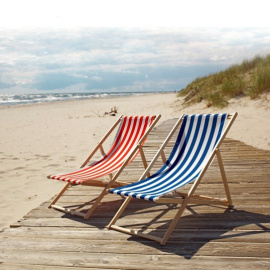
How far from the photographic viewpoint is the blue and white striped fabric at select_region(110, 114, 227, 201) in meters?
3.21

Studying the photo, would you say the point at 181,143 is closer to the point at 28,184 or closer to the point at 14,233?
the point at 14,233

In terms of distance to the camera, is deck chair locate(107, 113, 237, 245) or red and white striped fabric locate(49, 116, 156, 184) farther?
red and white striped fabric locate(49, 116, 156, 184)

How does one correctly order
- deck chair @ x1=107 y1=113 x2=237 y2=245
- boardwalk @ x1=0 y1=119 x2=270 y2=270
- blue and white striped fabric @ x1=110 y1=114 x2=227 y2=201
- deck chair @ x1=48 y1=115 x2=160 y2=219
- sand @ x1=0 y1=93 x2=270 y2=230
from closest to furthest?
boardwalk @ x1=0 y1=119 x2=270 y2=270, deck chair @ x1=107 y1=113 x2=237 y2=245, blue and white striped fabric @ x1=110 y1=114 x2=227 y2=201, deck chair @ x1=48 y1=115 x2=160 y2=219, sand @ x1=0 y1=93 x2=270 y2=230

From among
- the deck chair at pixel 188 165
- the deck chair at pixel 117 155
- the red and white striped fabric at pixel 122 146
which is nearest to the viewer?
the deck chair at pixel 188 165

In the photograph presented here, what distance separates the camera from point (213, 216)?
333 centimetres

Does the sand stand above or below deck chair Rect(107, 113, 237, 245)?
below

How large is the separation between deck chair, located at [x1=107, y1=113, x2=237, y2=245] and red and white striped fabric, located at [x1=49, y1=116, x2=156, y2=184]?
516mm

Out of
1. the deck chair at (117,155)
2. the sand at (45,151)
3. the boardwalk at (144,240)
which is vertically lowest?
the sand at (45,151)

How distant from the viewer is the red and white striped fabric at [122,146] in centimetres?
393

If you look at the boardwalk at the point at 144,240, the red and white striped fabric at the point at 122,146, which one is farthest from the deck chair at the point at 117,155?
the boardwalk at the point at 144,240

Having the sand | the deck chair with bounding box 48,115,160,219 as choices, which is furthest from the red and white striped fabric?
the sand

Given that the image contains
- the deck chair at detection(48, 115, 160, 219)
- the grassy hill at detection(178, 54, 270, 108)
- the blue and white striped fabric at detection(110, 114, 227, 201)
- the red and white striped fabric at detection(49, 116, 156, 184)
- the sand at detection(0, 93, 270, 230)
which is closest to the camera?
the blue and white striped fabric at detection(110, 114, 227, 201)

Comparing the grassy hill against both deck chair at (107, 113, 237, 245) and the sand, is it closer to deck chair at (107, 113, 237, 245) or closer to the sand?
the sand

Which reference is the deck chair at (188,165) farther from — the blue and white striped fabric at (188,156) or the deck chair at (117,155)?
the deck chair at (117,155)
